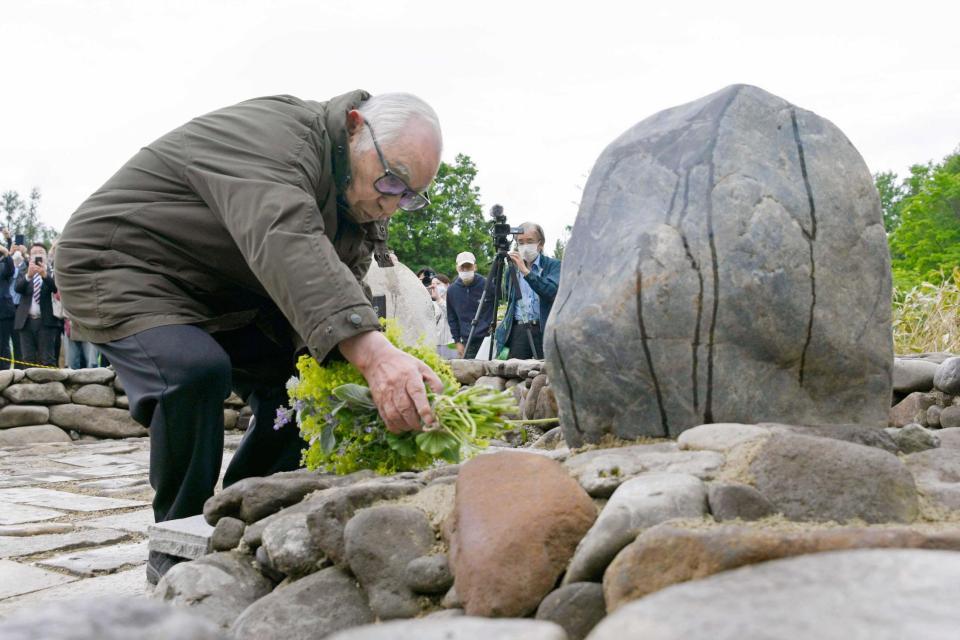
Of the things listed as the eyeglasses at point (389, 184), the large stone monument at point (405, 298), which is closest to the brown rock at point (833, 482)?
the eyeglasses at point (389, 184)

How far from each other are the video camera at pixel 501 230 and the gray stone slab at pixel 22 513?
3.64 meters

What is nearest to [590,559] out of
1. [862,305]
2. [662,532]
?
[662,532]

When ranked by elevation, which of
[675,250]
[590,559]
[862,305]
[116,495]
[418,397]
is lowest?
[116,495]

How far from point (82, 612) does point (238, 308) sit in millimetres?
2173

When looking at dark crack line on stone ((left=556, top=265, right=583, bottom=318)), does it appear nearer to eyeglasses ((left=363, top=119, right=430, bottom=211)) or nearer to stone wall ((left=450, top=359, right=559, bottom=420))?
eyeglasses ((left=363, top=119, right=430, bottom=211))

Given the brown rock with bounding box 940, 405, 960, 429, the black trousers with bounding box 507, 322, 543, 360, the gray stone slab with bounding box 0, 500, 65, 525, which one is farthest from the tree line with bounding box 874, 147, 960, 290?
the gray stone slab with bounding box 0, 500, 65, 525

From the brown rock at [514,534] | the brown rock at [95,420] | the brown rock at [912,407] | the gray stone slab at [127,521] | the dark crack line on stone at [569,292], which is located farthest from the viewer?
the brown rock at [95,420]

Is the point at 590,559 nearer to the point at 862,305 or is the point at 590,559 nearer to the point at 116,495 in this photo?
the point at 862,305

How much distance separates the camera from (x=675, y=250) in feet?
7.65

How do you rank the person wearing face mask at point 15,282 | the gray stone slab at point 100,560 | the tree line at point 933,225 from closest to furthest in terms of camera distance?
the gray stone slab at point 100,560 < the person wearing face mask at point 15,282 < the tree line at point 933,225

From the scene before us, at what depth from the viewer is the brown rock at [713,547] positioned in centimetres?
131

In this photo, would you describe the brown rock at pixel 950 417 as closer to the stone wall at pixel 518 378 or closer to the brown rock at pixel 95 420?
the stone wall at pixel 518 378

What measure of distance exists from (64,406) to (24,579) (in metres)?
6.04

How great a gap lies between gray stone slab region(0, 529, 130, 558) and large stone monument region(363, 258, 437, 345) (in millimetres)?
6391
